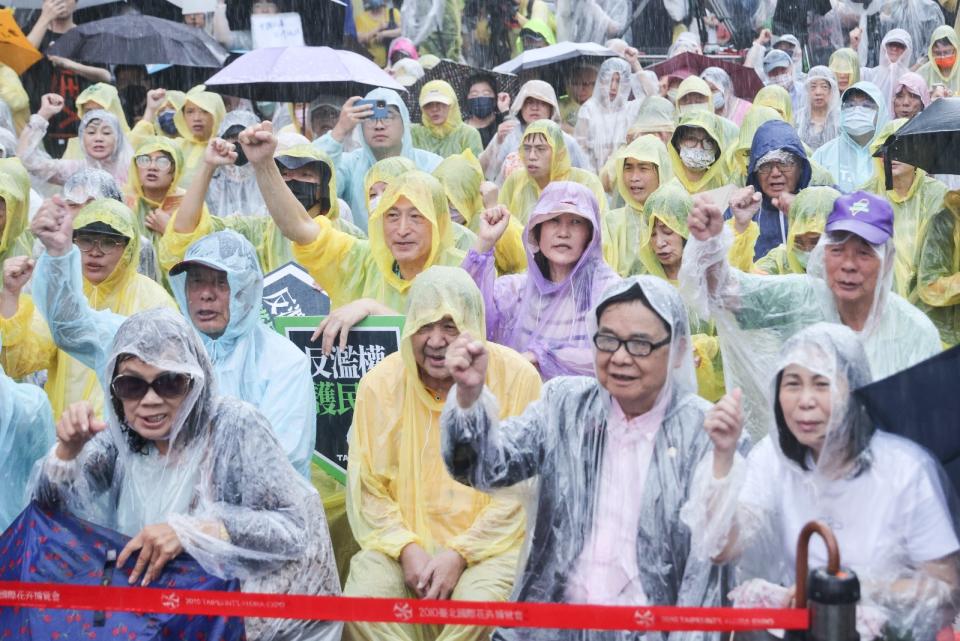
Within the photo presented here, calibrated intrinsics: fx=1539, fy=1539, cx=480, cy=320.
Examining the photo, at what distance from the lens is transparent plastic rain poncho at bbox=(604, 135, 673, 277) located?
7.42 meters

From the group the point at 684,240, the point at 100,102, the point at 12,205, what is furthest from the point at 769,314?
the point at 100,102

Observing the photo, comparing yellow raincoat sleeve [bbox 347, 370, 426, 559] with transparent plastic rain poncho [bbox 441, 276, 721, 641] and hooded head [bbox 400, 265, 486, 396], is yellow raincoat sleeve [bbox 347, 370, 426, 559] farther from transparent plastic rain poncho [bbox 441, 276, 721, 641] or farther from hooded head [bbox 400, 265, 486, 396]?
transparent plastic rain poncho [bbox 441, 276, 721, 641]

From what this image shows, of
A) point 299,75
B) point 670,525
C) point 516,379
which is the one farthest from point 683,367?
point 299,75

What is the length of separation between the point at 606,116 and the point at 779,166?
10.3ft

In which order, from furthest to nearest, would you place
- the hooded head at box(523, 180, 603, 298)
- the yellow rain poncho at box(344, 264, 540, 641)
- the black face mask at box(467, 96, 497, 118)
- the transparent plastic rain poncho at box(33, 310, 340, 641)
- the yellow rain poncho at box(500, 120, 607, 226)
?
the black face mask at box(467, 96, 497, 118)
the yellow rain poncho at box(500, 120, 607, 226)
the hooded head at box(523, 180, 603, 298)
the yellow rain poncho at box(344, 264, 540, 641)
the transparent plastic rain poncho at box(33, 310, 340, 641)

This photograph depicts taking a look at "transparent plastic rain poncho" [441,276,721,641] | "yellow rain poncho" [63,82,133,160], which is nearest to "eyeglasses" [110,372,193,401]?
"transparent plastic rain poncho" [441,276,721,641]

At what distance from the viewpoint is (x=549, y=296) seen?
5883 mm

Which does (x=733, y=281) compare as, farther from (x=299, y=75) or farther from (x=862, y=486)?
(x=299, y=75)

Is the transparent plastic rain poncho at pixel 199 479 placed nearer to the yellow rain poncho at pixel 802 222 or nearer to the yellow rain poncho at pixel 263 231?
the yellow rain poncho at pixel 263 231

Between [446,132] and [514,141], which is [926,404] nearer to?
[514,141]

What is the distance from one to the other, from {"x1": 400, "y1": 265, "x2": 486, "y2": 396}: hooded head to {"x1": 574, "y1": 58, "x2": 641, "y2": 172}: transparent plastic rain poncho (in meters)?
5.78

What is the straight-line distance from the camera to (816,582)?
3441 mm

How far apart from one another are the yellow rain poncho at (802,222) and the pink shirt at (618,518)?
97.5 inches

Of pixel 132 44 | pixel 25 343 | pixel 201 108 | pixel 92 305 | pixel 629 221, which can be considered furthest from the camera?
pixel 132 44
